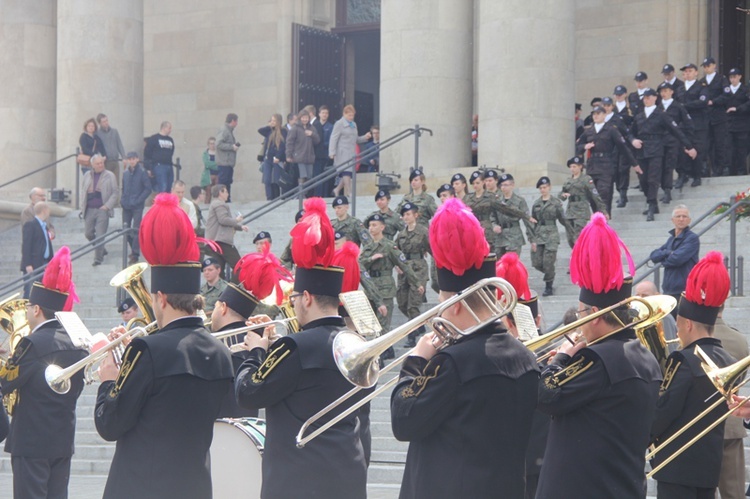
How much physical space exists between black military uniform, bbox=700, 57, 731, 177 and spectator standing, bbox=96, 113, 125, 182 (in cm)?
932

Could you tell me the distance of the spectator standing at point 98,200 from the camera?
2000 cm

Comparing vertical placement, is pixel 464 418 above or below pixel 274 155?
below

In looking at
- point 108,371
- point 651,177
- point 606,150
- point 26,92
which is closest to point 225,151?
point 26,92

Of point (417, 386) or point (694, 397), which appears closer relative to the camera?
point (417, 386)

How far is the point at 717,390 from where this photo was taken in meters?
7.47

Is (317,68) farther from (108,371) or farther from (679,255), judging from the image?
(108,371)

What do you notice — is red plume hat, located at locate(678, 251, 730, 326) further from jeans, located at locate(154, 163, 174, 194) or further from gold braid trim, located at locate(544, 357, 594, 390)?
jeans, located at locate(154, 163, 174, 194)

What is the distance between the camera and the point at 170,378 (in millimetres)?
6012

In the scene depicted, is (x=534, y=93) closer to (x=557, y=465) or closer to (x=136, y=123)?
(x=136, y=123)

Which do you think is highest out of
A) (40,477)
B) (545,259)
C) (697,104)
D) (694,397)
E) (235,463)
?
(697,104)

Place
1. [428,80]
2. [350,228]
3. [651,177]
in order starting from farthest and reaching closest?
[428,80] < [651,177] < [350,228]

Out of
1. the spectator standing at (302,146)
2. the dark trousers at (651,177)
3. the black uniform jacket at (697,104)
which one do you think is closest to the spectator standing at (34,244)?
the spectator standing at (302,146)

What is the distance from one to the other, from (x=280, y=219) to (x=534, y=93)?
156 inches

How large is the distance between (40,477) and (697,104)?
1154 centimetres
